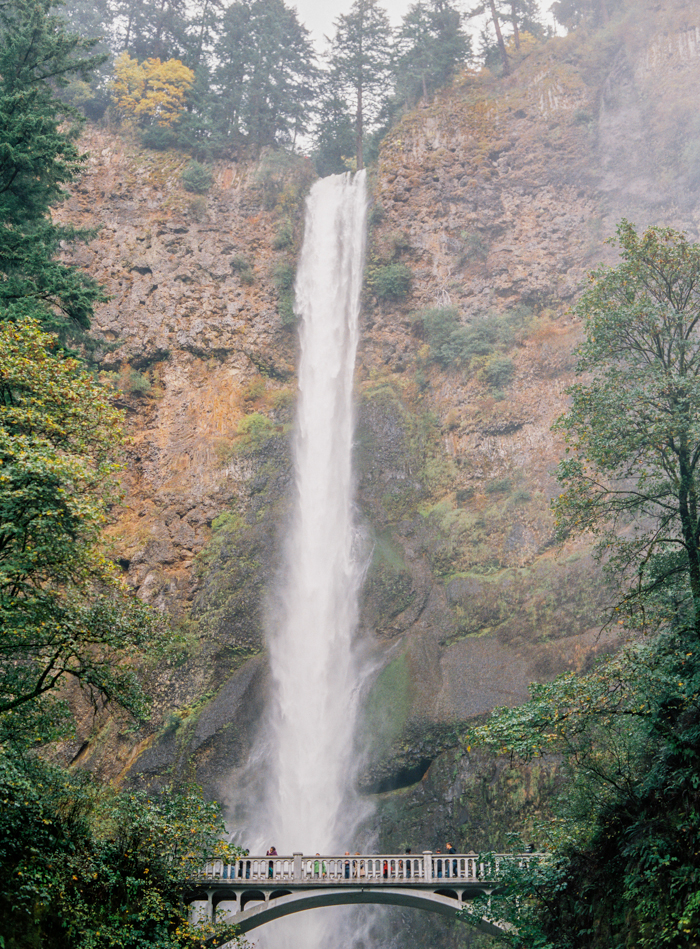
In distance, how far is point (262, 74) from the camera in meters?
46.1

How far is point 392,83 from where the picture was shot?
47250mm

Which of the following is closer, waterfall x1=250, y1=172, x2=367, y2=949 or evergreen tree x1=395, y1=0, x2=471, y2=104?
waterfall x1=250, y1=172, x2=367, y2=949

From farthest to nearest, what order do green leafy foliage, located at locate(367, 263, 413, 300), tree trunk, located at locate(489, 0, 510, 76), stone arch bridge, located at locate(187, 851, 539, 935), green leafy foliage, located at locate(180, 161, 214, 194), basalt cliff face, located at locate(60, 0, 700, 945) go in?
tree trunk, located at locate(489, 0, 510, 76) → green leafy foliage, located at locate(180, 161, 214, 194) → green leafy foliage, located at locate(367, 263, 413, 300) → basalt cliff face, located at locate(60, 0, 700, 945) → stone arch bridge, located at locate(187, 851, 539, 935)

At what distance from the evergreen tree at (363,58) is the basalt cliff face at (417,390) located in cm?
439

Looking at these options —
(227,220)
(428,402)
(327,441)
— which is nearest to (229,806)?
(327,441)

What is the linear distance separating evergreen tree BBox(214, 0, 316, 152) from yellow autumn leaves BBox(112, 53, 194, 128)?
8.29 ft

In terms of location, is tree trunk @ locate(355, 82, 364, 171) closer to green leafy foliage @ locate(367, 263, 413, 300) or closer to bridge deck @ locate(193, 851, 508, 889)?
green leafy foliage @ locate(367, 263, 413, 300)

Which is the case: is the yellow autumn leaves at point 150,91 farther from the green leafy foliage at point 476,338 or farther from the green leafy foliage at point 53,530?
the green leafy foliage at point 53,530

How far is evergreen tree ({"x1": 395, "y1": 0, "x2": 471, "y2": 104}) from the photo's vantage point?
147ft

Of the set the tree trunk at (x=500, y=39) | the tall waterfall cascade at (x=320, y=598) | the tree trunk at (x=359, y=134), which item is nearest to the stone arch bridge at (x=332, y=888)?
the tall waterfall cascade at (x=320, y=598)

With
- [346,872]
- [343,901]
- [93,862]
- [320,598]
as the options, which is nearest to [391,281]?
[320,598]

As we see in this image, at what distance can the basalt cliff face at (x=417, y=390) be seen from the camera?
25.6 metres

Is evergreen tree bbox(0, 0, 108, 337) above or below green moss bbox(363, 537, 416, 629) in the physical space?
above

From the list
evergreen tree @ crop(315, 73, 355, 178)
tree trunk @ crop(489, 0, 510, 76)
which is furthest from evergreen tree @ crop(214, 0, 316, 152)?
tree trunk @ crop(489, 0, 510, 76)
